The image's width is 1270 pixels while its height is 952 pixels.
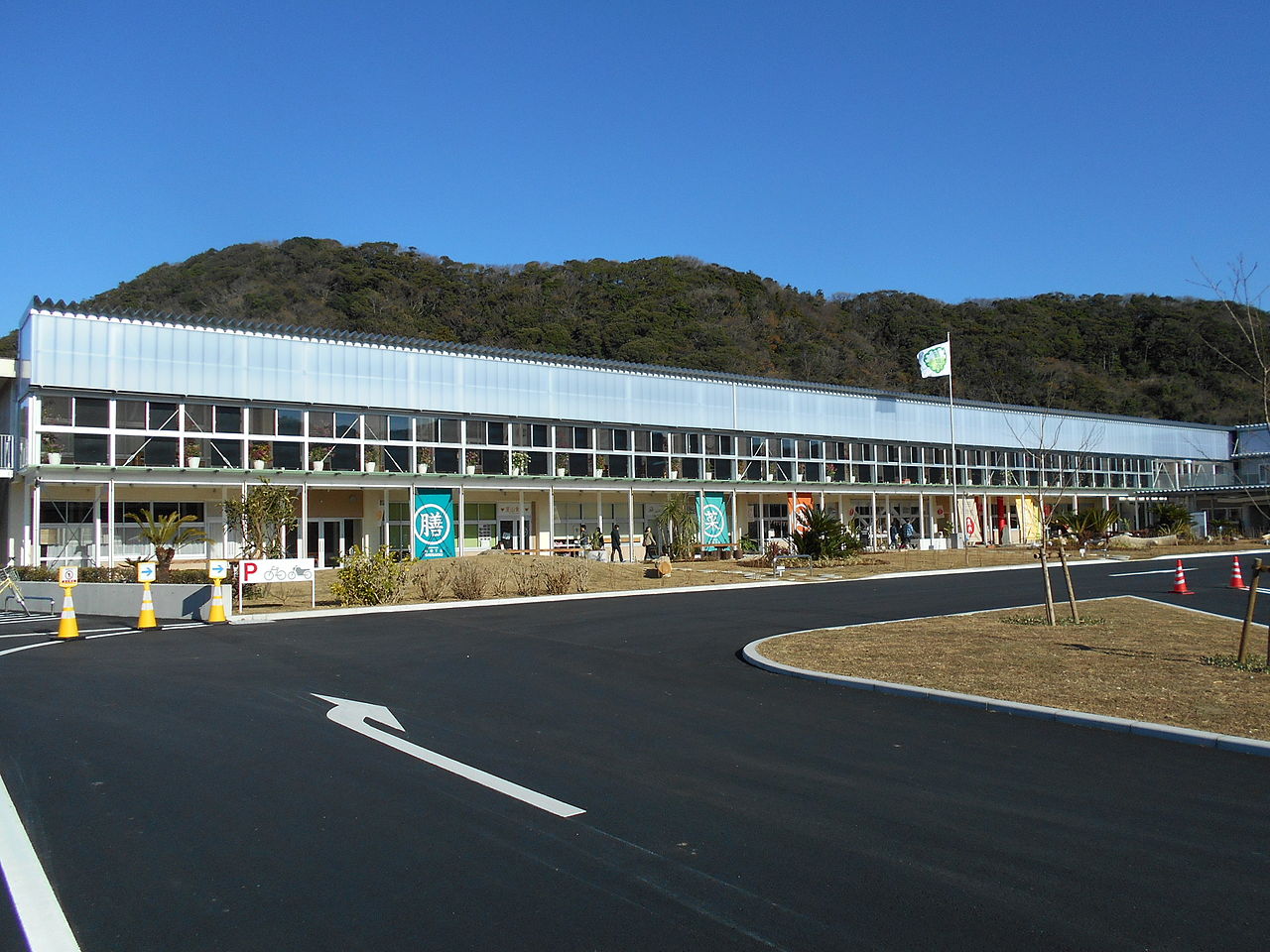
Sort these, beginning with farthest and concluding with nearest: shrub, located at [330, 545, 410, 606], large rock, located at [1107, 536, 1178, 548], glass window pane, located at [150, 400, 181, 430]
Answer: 1. large rock, located at [1107, 536, 1178, 548]
2. glass window pane, located at [150, 400, 181, 430]
3. shrub, located at [330, 545, 410, 606]

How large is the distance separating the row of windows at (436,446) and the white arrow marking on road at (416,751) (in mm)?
17922

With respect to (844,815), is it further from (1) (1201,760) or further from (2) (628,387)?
(2) (628,387)

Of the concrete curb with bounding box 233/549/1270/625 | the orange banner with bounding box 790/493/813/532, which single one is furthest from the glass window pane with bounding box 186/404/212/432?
the orange banner with bounding box 790/493/813/532

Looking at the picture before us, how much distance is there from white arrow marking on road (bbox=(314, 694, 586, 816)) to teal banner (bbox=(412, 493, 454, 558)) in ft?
78.0

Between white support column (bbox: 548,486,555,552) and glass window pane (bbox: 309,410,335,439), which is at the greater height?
glass window pane (bbox: 309,410,335,439)

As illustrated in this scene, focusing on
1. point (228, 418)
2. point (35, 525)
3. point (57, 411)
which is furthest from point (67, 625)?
point (228, 418)

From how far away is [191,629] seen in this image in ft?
53.0

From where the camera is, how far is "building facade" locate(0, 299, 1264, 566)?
27.7 meters

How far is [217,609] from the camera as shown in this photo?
57.3 feet

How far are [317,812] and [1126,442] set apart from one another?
62245 mm

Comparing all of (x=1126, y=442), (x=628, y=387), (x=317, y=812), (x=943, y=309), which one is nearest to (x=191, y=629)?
(x=317, y=812)

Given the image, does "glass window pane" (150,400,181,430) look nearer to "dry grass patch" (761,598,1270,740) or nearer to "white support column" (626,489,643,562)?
"white support column" (626,489,643,562)

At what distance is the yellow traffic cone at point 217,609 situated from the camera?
17422 mm

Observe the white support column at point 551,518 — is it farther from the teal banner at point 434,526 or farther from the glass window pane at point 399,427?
the glass window pane at point 399,427
